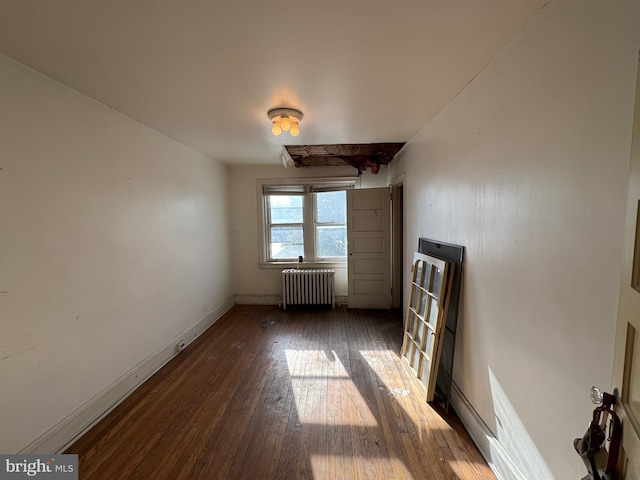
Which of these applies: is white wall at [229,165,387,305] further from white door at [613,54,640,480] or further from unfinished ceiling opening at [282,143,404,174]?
white door at [613,54,640,480]

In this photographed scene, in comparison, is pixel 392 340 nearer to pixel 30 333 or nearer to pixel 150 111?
pixel 30 333

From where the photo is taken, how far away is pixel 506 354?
149cm

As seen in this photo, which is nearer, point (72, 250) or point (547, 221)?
point (547, 221)

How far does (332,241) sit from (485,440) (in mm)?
3447

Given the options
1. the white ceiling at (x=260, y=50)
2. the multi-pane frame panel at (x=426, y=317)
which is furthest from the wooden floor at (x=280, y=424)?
the white ceiling at (x=260, y=50)

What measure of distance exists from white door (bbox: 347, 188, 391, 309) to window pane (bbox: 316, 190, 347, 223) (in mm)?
410

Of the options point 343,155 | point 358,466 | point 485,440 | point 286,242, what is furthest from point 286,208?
point 485,440

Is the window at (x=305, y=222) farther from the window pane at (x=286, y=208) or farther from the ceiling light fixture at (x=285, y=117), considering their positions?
the ceiling light fixture at (x=285, y=117)

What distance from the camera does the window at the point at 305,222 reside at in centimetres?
473

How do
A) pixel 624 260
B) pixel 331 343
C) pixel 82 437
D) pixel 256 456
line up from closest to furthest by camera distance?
1. pixel 624 260
2. pixel 256 456
3. pixel 82 437
4. pixel 331 343

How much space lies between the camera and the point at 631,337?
75 cm

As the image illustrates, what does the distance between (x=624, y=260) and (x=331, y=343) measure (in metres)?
2.88

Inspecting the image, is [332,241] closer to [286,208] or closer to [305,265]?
[305,265]

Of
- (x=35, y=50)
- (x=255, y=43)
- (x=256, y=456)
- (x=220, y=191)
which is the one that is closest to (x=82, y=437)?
(x=256, y=456)
